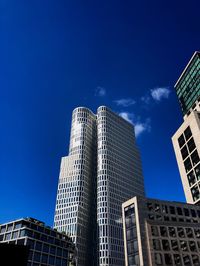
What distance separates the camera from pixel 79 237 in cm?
15512

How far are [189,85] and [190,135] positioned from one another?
106 feet

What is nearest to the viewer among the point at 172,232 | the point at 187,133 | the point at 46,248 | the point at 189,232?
Result: the point at 172,232

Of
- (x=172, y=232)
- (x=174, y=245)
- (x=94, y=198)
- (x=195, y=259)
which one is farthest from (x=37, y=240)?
(x=94, y=198)

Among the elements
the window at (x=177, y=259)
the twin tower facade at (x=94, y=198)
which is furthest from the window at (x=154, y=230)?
the twin tower facade at (x=94, y=198)

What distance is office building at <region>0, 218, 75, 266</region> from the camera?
112625mm

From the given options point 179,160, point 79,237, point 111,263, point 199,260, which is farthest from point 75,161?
point 199,260

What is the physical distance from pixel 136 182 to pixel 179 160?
83882mm

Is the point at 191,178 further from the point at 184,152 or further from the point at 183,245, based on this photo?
the point at 183,245

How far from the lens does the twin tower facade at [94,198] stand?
154 metres

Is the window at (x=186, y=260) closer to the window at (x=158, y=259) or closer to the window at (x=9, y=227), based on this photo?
the window at (x=158, y=259)

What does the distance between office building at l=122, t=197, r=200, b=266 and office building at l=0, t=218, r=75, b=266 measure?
4485 centimetres

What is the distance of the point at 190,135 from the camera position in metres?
114

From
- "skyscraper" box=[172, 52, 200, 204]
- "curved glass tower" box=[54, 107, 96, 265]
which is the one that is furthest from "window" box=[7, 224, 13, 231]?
"skyscraper" box=[172, 52, 200, 204]

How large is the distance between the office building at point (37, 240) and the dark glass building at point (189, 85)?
91300mm
